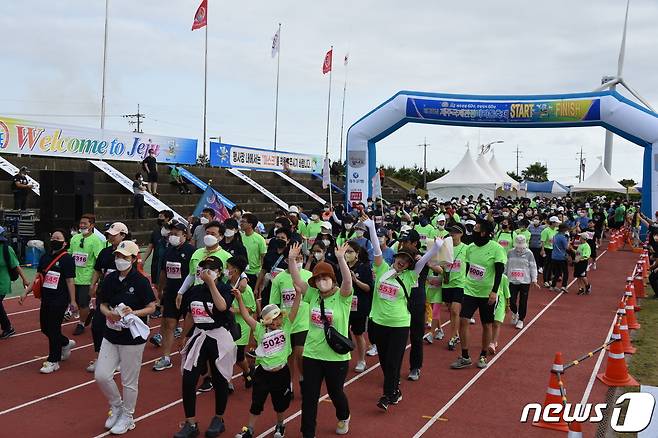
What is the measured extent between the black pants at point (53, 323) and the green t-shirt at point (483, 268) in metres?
5.37

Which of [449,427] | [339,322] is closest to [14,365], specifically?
[339,322]

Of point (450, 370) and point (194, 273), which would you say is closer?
point (194, 273)

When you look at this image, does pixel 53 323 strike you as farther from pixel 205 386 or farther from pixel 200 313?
pixel 200 313

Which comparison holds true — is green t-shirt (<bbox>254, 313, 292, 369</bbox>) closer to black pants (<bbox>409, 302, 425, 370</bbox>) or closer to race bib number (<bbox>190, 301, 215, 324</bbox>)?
race bib number (<bbox>190, 301, 215, 324</bbox>)

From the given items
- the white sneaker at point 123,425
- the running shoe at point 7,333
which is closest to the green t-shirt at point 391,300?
the white sneaker at point 123,425

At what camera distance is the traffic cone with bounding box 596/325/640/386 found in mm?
8062

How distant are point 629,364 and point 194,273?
6308 mm

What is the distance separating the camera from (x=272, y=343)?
5.75m

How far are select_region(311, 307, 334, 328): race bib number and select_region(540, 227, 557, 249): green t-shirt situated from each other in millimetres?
11437

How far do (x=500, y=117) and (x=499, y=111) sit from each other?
9.1 inches

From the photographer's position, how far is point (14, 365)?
851cm

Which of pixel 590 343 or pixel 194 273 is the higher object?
pixel 194 273

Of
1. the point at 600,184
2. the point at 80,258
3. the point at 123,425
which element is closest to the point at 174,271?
the point at 80,258

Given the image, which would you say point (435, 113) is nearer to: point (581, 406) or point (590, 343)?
point (590, 343)
